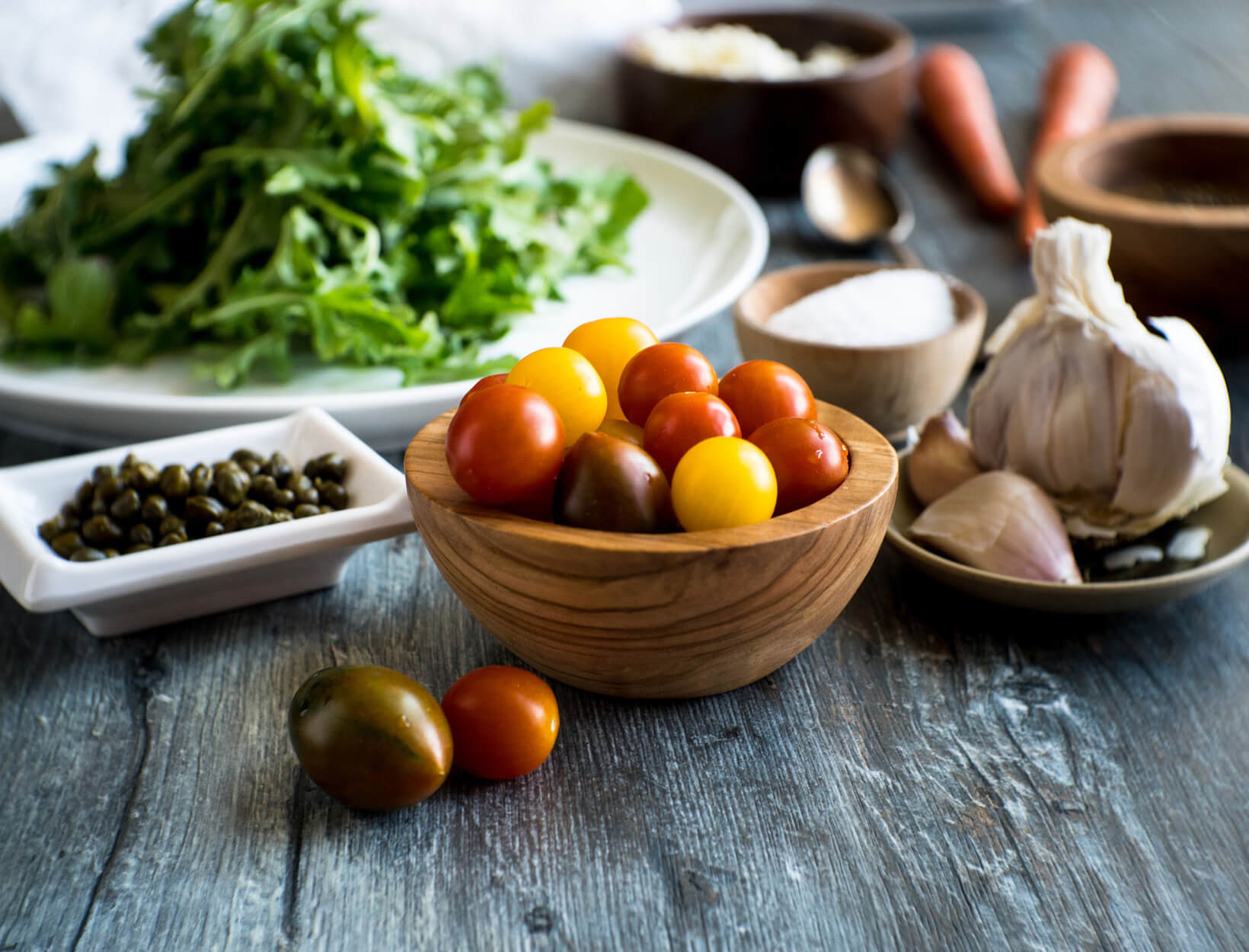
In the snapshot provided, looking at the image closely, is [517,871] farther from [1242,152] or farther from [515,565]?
[1242,152]

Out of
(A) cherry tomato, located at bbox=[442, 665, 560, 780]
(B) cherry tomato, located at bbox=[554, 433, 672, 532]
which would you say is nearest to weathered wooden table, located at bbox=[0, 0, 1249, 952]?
(A) cherry tomato, located at bbox=[442, 665, 560, 780]

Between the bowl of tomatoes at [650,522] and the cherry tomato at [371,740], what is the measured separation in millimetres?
81

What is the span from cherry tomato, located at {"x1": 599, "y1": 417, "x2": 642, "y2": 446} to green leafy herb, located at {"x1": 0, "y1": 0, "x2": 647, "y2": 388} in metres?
0.38

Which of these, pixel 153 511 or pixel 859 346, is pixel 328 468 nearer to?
pixel 153 511

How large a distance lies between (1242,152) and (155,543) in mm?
1288

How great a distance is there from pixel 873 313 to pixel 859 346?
47 mm

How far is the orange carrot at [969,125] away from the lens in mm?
1688

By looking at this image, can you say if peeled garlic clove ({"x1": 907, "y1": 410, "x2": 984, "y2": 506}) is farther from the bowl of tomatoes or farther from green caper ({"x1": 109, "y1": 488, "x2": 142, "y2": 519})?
green caper ({"x1": 109, "y1": 488, "x2": 142, "y2": 519})

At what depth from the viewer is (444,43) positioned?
186 cm

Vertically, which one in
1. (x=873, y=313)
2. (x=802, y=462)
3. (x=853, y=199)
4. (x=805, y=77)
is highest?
(x=802, y=462)

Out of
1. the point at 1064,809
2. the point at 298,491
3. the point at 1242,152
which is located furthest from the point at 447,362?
the point at 1242,152

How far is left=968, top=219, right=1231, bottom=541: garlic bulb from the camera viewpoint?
2.42 feet

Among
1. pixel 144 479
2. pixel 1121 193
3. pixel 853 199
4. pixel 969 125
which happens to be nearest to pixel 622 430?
pixel 144 479

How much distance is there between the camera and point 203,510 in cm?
77
